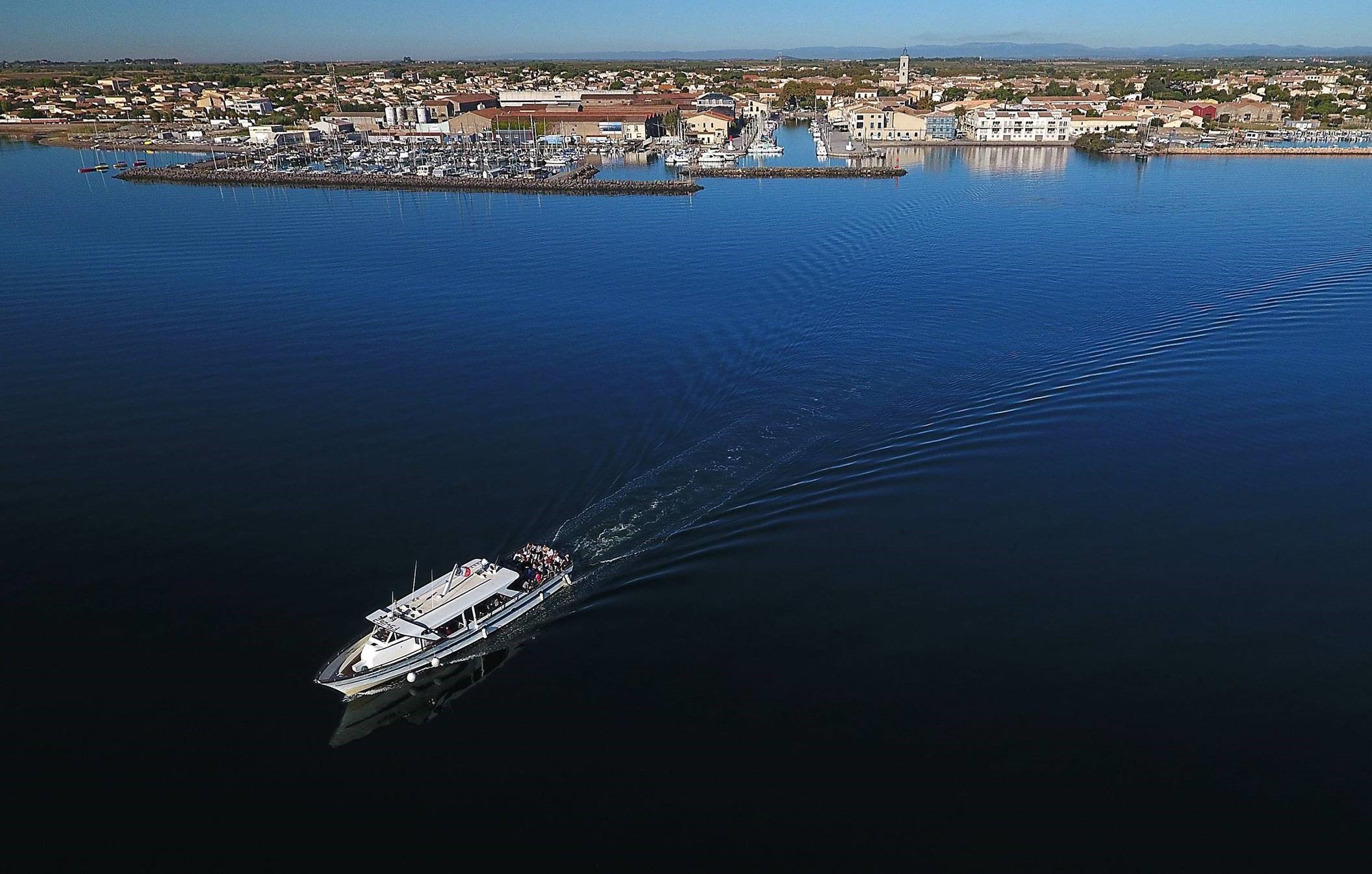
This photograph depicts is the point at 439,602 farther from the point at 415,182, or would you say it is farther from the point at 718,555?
the point at 415,182

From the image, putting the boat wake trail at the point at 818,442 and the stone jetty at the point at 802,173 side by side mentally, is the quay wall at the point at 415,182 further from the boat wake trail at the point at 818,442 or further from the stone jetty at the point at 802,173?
the boat wake trail at the point at 818,442

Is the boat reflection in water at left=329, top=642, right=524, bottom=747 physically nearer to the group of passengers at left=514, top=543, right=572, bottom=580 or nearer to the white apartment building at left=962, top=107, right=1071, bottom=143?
the group of passengers at left=514, top=543, right=572, bottom=580

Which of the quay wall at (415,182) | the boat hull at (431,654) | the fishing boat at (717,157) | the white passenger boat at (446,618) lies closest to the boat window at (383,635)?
the white passenger boat at (446,618)

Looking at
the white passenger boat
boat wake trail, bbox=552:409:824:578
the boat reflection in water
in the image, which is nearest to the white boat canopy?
the white passenger boat

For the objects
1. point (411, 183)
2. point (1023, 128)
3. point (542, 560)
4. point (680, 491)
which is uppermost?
point (1023, 128)

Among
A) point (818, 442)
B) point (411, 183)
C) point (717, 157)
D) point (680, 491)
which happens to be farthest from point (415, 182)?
point (680, 491)

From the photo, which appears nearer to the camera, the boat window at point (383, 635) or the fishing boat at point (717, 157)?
the boat window at point (383, 635)

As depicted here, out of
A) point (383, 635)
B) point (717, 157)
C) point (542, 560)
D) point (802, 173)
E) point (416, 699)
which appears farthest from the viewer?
point (717, 157)
